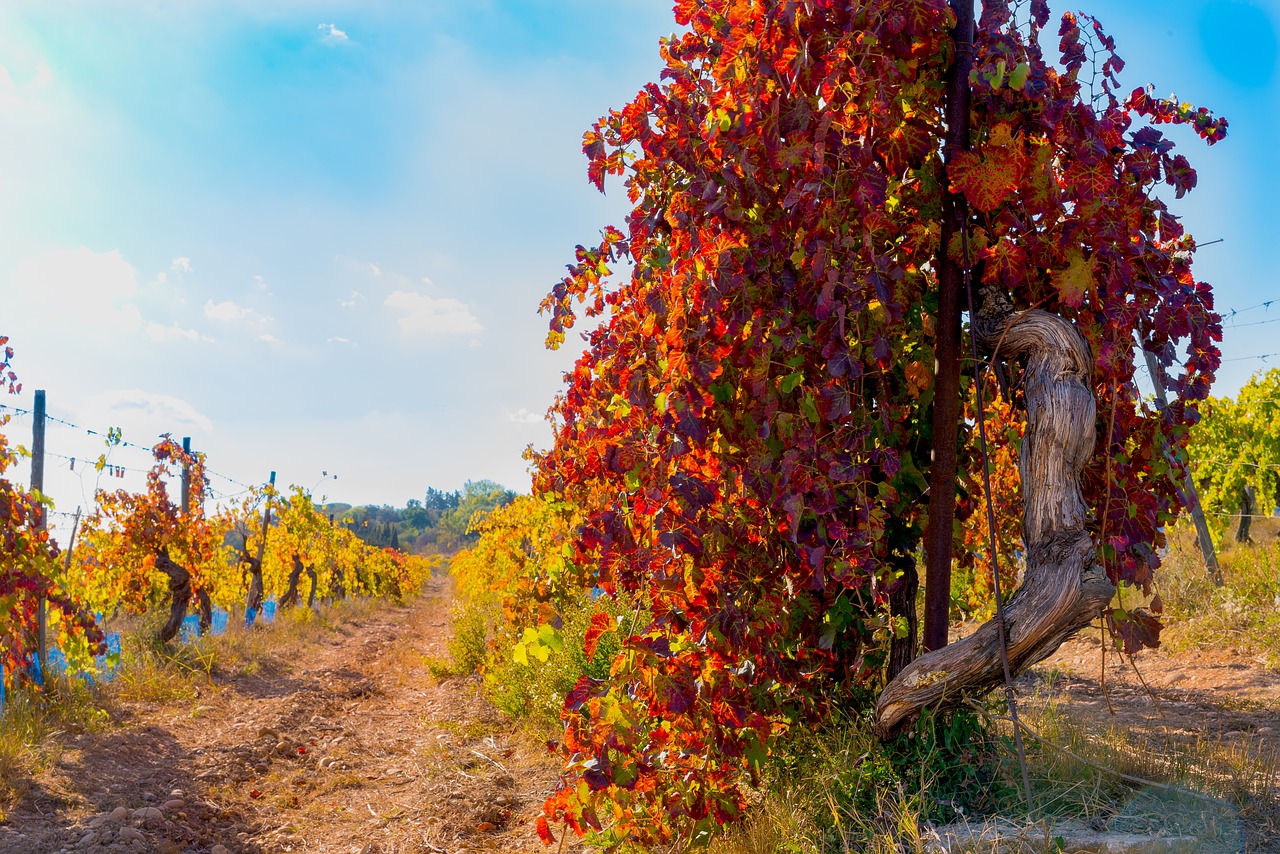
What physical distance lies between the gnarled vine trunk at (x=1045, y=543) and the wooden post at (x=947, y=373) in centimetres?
22

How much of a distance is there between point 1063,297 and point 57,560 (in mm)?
6593

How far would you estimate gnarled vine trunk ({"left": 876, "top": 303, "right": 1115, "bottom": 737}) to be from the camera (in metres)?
2.27

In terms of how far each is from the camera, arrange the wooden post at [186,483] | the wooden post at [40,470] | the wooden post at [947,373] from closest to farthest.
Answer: the wooden post at [947,373] → the wooden post at [40,470] → the wooden post at [186,483]

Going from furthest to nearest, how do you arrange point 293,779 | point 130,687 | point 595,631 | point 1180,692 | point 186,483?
point 186,483
point 130,687
point 1180,692
point 293,779
point 595,631

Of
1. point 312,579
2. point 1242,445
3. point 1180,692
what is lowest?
point 1180,692

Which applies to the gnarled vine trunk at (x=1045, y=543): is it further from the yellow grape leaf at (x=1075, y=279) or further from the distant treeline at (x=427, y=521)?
the distant treeline at (x=427, y=521)

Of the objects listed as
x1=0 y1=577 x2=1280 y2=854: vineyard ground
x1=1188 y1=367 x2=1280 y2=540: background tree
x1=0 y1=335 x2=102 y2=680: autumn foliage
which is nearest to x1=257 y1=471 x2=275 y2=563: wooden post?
x1=0 y1=577 x2=1280 y2=854: vineyard ground

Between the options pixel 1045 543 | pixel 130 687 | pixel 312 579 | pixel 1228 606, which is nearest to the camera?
pixel 1045 543

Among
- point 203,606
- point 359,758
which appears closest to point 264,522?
point 203,606

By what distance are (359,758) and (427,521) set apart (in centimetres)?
10384

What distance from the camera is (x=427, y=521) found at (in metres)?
106

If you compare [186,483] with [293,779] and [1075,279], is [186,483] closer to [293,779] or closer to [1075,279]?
[293,779]

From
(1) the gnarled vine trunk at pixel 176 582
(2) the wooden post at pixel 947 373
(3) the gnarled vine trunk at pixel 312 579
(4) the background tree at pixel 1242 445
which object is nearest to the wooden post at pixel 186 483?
(1) the gnarled vine trunk at pixel 176 582

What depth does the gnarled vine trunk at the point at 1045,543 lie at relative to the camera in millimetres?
Answer: 2266
